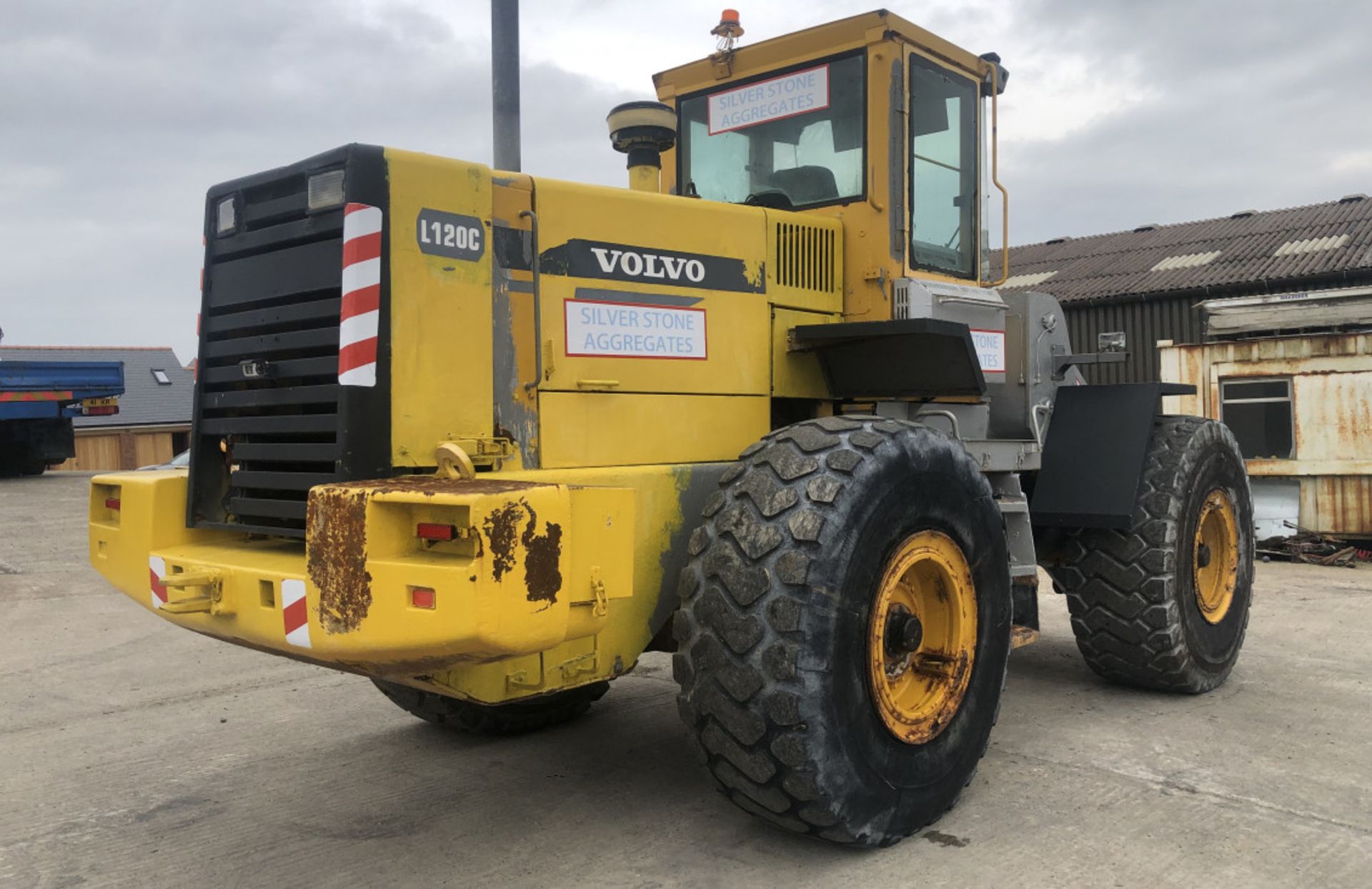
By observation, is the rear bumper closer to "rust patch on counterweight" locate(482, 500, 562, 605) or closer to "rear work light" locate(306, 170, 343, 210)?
"rust patch on counterweight" locate(482, 500, 562, 605)

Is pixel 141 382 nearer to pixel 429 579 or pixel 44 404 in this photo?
Answer: pixel 44 404

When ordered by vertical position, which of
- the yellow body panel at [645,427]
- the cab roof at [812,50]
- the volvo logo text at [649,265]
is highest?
the cab roof at [812,50]

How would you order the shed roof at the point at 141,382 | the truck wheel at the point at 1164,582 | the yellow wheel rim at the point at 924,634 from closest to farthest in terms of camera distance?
the yellow wheel rim at the point at 924,634 < the truck wheel at the point at 1164,582 < the shed roof at the point at 141,382

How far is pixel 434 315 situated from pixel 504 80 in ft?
16.8

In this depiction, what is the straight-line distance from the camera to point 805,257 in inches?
185

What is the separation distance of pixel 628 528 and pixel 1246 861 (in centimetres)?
228

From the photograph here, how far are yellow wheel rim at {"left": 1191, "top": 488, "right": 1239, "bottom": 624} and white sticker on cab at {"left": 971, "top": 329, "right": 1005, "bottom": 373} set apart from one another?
1.46 meters

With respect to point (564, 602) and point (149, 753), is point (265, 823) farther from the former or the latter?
point (564, 602)

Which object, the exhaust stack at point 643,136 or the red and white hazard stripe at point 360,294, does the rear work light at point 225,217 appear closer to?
the red and white hazard stripe at point 360,294

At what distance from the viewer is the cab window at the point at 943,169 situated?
492cm

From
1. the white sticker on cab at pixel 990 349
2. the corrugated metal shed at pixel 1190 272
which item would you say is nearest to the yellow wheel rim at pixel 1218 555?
the white sticker on cab at pixel 990 349

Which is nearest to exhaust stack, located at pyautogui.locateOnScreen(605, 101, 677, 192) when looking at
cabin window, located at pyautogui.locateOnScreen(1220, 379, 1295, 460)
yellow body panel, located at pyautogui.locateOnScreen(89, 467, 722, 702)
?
yellow body panel, located at pyautogui.locateOnScreen(89, 467, 722, 702)

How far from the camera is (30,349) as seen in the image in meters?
32.3

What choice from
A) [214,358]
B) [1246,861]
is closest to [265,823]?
[214,358]
